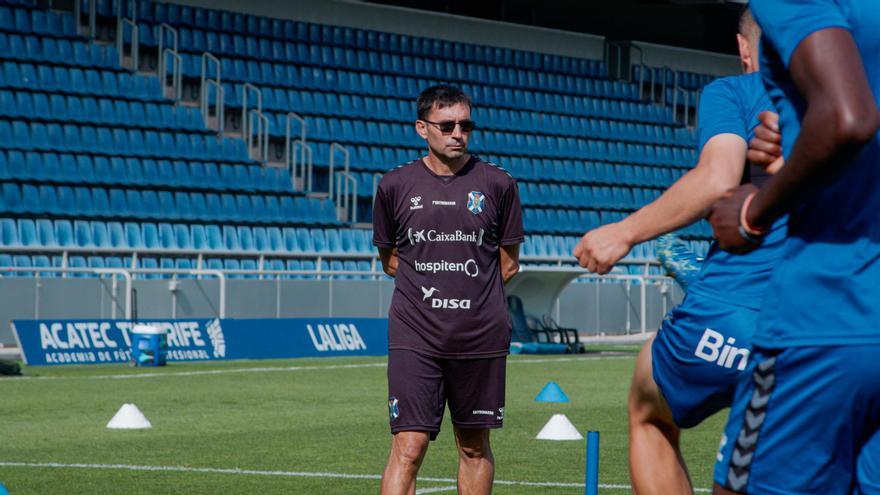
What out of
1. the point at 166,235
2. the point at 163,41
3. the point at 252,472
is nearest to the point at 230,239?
the point at 166,235

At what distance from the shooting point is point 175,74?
1106 inches

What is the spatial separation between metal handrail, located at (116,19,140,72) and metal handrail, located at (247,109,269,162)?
2.28m

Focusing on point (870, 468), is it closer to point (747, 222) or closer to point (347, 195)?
point (747, 222)

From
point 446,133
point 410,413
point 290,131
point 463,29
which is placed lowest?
point 410,413

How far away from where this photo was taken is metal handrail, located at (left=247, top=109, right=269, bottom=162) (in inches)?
1098

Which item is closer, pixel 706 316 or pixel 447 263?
pixel 706 316

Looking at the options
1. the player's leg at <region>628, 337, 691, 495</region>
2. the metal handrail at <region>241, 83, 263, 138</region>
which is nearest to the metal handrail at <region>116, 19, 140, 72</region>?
the metal handrail at <region>241, 83, 263, 138</region>

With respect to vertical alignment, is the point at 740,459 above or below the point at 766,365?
below

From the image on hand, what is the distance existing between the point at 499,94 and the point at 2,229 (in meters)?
15.1

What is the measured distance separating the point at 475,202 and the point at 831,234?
3.80m

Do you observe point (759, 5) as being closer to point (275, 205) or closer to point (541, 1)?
point (275, 205)

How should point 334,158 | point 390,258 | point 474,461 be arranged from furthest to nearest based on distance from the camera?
point 334,158 → point 390,258 → point 474,461

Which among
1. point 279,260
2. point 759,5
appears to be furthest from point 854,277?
point 279,260

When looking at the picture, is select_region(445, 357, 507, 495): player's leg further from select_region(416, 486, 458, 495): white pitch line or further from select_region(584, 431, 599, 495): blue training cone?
select_region(416, 486, 458, 495): white pitch line
